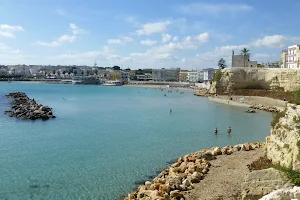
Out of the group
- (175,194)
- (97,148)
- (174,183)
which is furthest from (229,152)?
(97,148)

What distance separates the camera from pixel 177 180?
57.1ft

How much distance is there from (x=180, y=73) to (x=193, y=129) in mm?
150435

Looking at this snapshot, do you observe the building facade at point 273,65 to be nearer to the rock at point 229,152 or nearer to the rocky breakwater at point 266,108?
the rocky breakwater at point 266,108

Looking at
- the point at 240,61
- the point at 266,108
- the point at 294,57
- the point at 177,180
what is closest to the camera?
the point at 177,180

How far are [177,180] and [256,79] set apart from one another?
224ft

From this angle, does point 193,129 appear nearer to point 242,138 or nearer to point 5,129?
point 242,138

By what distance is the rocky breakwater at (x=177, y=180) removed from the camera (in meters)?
15.9

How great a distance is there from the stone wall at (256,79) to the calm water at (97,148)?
27.6 metres

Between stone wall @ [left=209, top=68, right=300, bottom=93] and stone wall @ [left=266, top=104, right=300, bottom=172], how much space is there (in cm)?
5572

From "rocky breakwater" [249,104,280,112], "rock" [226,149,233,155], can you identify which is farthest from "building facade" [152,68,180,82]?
"rock" [226,149,233,155]

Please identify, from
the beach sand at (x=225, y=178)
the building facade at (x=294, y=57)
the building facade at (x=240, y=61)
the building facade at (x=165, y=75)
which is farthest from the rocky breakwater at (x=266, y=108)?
the building facade at (x=165, y=75)

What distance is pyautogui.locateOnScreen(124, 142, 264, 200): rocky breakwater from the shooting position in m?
15.9

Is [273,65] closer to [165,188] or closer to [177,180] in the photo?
[177,180]

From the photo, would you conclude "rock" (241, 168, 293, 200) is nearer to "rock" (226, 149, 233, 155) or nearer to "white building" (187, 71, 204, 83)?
"rock" (226, 149, 233, 155)
